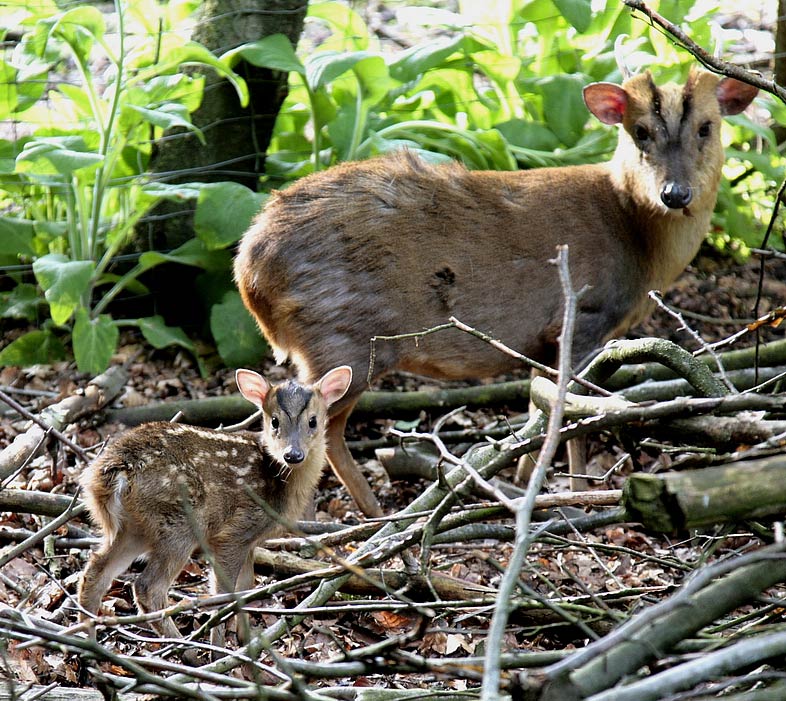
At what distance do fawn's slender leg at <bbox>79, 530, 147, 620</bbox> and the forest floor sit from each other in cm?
10

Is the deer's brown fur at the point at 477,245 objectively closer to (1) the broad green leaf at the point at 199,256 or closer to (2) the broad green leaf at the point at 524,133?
(2) the broad green leaf at the point at 524,133

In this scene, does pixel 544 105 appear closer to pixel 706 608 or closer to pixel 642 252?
pixel 642 252

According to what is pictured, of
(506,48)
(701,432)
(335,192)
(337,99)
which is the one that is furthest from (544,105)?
(701,432)

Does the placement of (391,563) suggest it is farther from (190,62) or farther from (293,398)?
(190,62)

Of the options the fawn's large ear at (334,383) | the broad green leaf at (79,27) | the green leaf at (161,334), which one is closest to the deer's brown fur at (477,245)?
the fawn's large ear at (334,383)

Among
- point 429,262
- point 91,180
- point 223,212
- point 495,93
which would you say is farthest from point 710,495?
point 495,93

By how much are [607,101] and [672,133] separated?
46 centimetres

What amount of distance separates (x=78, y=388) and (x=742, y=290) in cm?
443

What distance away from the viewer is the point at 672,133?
5.70 m

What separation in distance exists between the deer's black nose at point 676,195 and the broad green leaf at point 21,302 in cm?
379

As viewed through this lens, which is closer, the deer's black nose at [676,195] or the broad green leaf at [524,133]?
the deer's black nose at [676,195]

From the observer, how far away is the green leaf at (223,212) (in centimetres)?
637

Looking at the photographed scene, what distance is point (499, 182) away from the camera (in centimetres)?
595

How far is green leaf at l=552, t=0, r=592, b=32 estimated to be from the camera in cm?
666
